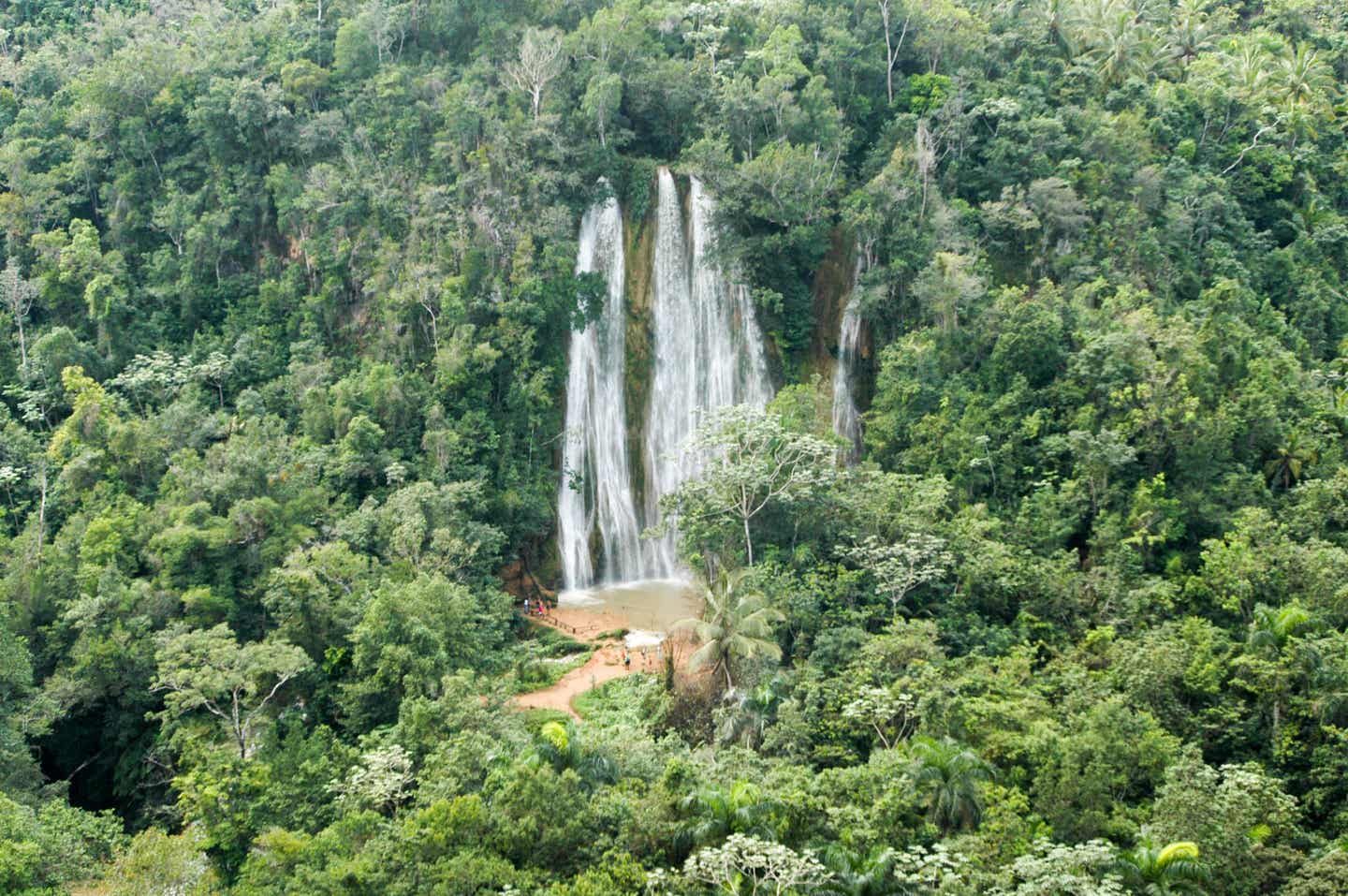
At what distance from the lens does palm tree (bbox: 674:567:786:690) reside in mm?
21078

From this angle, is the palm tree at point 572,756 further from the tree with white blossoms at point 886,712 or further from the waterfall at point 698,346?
the waterfall at point 698,346

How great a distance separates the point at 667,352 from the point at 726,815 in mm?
17462

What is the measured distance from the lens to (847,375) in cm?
3183

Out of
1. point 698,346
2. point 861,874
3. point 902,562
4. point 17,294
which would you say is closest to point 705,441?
point 902,562

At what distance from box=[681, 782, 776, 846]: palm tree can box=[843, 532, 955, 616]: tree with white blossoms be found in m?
7.15

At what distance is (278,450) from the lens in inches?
1088

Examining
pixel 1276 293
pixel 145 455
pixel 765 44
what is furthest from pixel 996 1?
pixel 145 455

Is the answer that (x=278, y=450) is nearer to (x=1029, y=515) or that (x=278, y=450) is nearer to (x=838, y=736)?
(x=838, y=736)

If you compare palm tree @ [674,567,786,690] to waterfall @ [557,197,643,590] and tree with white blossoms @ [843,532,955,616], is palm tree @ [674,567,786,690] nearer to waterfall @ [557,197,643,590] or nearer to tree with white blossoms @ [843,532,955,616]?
tree with white blossoms @ [843,532,955,616]

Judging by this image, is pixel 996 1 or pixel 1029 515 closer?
pixel 1029 515

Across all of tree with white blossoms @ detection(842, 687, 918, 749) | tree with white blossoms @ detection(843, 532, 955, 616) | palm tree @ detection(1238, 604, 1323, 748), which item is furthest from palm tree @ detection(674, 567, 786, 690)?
palm tree @ detection(1238, 604, 1323, 748)

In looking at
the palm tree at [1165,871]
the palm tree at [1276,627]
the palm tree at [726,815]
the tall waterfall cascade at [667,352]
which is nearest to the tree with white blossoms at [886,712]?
the palm tree at [726,815]

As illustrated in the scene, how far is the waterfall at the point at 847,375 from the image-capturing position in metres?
31.7

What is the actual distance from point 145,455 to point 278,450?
3238 mm
